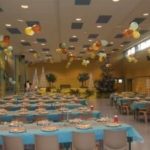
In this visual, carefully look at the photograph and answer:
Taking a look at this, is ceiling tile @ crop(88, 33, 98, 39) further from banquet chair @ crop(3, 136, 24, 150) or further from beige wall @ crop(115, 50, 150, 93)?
banquet chair @ crop(3, 136, 24, 150)

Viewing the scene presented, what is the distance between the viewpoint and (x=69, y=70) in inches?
1550

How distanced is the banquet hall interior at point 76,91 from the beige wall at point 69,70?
456 cm

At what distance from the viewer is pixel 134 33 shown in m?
11.8

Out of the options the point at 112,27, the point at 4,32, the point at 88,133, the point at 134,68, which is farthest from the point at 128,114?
the point at 134,68

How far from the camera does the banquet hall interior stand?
5.54m

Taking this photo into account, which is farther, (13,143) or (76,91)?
(76,91)

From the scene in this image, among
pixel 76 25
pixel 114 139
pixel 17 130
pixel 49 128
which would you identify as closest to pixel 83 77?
pixel 76 25

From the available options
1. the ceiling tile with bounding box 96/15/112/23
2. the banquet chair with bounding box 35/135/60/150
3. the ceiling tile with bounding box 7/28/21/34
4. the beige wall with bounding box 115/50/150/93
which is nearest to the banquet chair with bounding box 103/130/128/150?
the banquet chair with bounding box 35/135/60/150

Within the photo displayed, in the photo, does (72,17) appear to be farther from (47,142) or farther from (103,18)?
(47,142)

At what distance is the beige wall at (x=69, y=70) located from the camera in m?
39.1

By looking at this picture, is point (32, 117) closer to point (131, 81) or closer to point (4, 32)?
point (4, 32)

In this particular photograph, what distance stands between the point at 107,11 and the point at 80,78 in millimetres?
24713

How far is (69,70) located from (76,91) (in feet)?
29.2

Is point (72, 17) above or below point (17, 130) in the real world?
above
